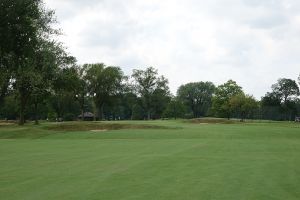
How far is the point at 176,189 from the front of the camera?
42.4 ft

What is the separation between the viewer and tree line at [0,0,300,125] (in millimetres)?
30920

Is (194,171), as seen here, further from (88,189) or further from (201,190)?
(88,189)

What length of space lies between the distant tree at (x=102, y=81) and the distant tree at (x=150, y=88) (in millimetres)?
19020

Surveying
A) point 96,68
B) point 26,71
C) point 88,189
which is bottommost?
point 88,189

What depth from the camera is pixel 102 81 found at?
12700 centimetres

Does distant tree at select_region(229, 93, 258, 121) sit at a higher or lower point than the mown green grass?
higher

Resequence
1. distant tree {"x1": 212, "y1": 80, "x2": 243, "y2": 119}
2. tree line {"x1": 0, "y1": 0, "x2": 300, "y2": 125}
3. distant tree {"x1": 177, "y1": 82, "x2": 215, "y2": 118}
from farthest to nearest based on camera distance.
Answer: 1. distant tree {"x1": 177, "y1": 82, "x2": 215, "y2": 118}
2. distant tree {"x1": 212, "y1": 80, "x2": 243, "y2": 119}
3. tree line {"x1": 0, "y1": 0, "x2": 300, "y2": 125}

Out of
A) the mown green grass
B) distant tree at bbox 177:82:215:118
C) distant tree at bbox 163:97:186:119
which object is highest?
distant tree at bbox 177:82:215:118

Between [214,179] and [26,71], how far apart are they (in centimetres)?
4306

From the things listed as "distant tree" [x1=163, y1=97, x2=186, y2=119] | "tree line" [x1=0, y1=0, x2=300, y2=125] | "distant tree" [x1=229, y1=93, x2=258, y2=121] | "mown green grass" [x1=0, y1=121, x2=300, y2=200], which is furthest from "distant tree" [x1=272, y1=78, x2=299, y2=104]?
"mown green grass" [x1=0, y1=121, x2=300, y2=200]

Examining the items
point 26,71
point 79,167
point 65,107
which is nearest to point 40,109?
point 65,107

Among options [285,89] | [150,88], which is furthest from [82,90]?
[285,89]

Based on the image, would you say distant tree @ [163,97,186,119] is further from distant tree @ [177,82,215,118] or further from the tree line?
distant tree @ [177,82,215,118]

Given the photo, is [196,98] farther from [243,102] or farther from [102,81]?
[243,102]
